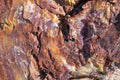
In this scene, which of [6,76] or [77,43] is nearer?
[77,43]

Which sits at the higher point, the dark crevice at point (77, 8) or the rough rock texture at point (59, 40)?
the dark crevice at point (77, 8)

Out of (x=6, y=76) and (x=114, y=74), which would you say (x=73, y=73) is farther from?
(x=6, y=76)

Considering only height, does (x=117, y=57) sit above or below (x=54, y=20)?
below

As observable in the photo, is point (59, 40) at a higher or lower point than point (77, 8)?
lower

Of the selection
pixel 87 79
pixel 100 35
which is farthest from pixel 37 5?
pixel 87 79

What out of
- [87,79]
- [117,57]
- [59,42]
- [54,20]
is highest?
[54,20]

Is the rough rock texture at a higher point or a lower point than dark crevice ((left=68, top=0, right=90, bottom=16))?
lower

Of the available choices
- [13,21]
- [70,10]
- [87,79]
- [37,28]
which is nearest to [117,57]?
[87,79]
